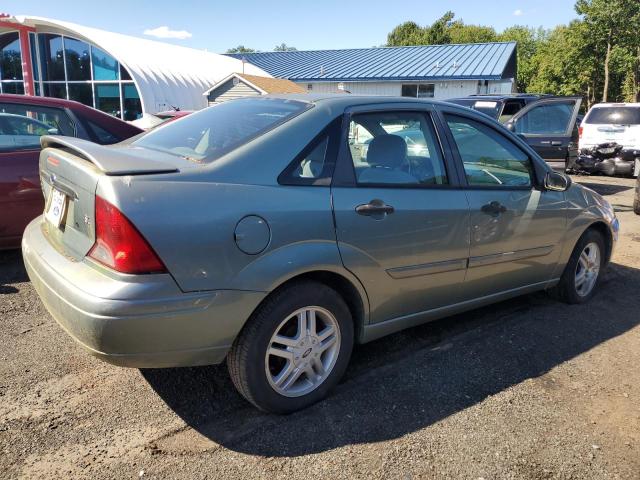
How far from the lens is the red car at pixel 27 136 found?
15.3 feet

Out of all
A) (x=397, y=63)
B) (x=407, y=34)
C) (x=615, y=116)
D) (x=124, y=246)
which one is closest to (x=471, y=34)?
(x=407, y=34)

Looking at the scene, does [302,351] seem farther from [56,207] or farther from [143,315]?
[56,207]

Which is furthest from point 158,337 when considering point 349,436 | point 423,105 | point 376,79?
point 376,79

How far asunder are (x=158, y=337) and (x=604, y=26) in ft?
99.9

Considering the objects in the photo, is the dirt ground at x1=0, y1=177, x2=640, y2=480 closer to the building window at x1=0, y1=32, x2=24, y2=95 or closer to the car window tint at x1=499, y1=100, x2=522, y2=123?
the car window tint at x1=499, y1=100, x2=522, y2=123

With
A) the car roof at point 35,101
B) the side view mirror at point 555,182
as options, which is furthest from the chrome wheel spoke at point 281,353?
the car roof at point 35,101

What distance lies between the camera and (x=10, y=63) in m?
26.6

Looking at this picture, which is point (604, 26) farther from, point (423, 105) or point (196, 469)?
point (196, 469)

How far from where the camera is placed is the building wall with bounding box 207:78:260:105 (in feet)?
71.8

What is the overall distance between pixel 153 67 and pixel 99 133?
68.2 ft

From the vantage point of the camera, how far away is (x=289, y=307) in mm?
2641

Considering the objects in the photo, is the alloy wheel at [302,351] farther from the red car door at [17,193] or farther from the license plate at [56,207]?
the red car door at [17,193]

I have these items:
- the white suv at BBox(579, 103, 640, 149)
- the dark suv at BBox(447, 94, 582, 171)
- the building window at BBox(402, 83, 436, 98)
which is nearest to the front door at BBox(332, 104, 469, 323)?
the dark suv at BBox(447, 94, 582, 171)

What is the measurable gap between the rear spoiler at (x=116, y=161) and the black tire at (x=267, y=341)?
81 centimetres
